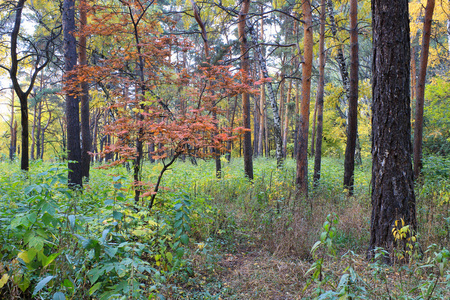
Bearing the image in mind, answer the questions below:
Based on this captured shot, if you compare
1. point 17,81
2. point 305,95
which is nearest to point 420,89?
point 305,95

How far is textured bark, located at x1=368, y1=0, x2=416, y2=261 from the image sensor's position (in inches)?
133

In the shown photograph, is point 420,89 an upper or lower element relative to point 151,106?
upper

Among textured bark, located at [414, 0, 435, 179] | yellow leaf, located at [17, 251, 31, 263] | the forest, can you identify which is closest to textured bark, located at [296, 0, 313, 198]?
the forest

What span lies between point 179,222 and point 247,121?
6341 millimetres

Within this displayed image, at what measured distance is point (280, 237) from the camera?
4090mm

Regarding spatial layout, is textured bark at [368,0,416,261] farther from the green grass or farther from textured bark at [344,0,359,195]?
textured bark at [344,0,359,195]

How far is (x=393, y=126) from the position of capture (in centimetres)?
339

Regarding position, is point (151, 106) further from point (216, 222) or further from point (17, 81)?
point (17, 81)

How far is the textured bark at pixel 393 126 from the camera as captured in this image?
3373 millimetres

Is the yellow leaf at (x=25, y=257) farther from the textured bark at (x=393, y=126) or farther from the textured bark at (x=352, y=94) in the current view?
the textured bark at (x=352, y=94)

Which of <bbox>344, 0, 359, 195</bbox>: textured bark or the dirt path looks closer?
the dirt path

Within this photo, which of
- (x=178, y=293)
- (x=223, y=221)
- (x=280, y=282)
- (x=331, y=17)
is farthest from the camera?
(x=331, y=17)

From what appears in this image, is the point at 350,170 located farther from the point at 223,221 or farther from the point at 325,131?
the point at 325,131

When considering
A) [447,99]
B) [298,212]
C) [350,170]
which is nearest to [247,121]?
[350,170]
